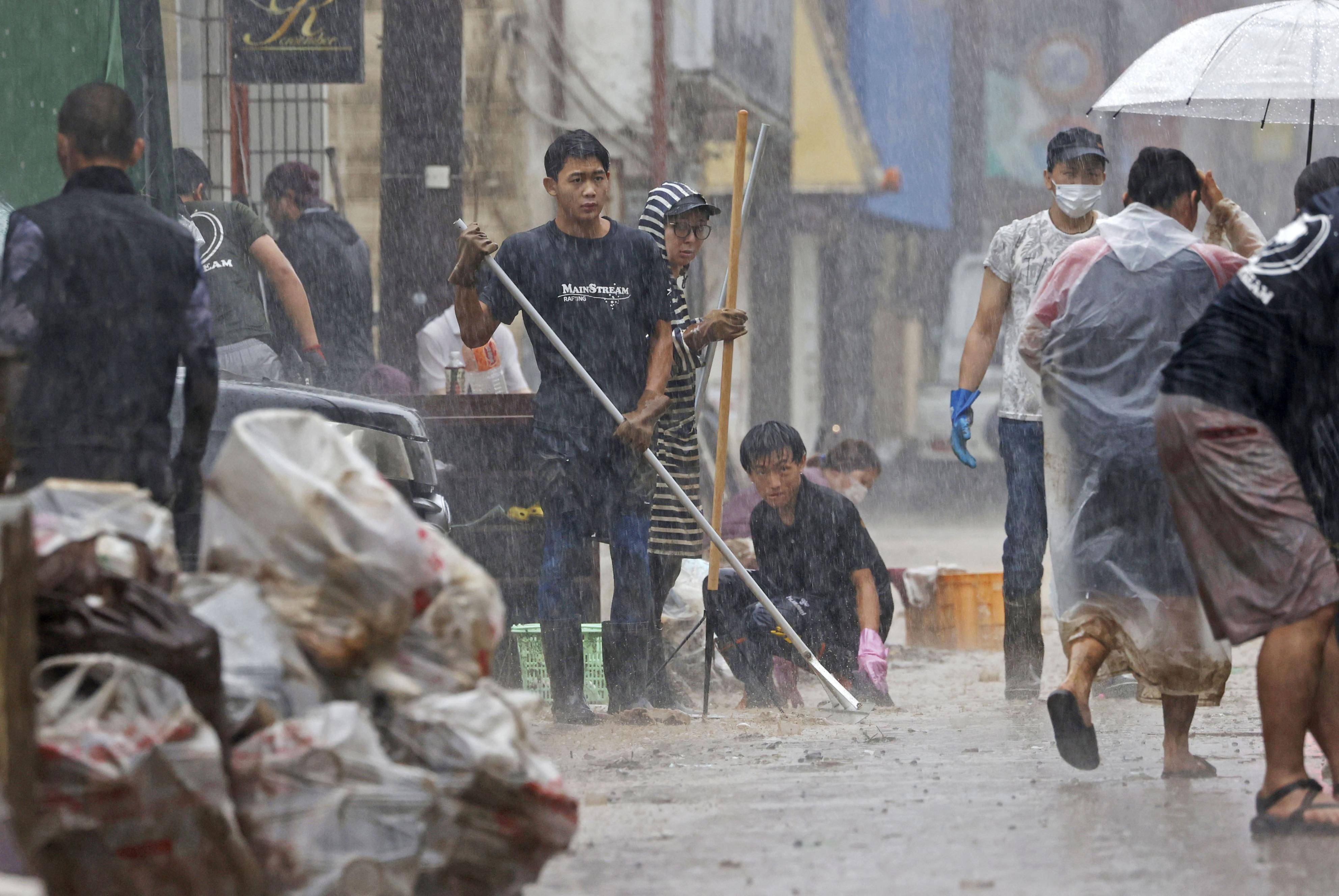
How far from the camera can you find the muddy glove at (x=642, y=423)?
6.57 meters

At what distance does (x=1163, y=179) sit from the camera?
5723 mm

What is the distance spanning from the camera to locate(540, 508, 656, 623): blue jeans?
6590 millimetres

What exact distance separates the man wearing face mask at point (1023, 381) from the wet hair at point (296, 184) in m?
3.72

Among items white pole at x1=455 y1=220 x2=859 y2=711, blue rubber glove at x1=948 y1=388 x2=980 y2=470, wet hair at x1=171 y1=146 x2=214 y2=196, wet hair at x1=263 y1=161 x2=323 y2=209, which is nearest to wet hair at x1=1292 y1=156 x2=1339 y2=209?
blue rubber glove at x1=948 y1=388 x2=980 y2=470

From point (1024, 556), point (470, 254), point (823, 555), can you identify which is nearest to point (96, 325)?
point (470, 254)

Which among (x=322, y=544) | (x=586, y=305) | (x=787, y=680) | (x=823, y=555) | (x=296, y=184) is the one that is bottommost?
(x=787, y=680)

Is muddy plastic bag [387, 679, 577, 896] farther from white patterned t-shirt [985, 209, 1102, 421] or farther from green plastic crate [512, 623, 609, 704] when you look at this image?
white patterned t-shirt [985, 209, 1102, 421]

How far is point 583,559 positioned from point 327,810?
3.59 metres

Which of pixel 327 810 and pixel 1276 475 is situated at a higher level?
pixel 1276 475

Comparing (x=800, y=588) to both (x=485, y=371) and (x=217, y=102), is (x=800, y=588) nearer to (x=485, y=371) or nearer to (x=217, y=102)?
(x=485, y=371)

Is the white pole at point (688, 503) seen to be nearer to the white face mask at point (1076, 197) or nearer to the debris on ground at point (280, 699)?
the white face mask at point (1076, 197)

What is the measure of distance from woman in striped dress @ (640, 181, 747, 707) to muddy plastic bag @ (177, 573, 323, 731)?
11.9ft

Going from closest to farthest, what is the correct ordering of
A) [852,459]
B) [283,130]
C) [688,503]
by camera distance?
[688,503], [852,459], [283,130]

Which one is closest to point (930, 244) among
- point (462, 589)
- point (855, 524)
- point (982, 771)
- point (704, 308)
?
point (704, 308)
